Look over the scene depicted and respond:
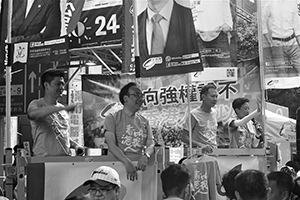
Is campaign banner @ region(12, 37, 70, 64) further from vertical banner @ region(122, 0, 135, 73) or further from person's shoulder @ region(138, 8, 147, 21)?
vertical banner @ region(122, 0, 135, 73)

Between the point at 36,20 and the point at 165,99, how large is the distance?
3341 mm

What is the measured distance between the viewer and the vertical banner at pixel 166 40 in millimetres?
6613

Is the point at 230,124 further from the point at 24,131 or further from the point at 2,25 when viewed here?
the point at 24,131

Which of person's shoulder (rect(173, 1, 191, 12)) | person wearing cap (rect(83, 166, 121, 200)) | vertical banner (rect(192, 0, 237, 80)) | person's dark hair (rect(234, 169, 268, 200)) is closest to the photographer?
person's dark hair (rect(234, 169, 268, 200))

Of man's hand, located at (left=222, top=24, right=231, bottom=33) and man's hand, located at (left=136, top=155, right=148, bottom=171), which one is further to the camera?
man's hand, located at (left=222, top=24, right=231, bottom=33)

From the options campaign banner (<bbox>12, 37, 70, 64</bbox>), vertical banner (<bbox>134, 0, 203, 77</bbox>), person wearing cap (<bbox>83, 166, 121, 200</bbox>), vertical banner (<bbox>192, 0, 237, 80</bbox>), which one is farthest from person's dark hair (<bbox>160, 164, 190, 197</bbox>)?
vertical banner (<bbox>192, 0, 237, 80</bbox>)

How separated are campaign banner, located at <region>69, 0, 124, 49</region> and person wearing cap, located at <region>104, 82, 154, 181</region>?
16.5 ft

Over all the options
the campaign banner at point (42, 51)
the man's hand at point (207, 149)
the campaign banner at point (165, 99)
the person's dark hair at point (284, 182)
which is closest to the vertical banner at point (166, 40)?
the campaign banner at point (42, 51)

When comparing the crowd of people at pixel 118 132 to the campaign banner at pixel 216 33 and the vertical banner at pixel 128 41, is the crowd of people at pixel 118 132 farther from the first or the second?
the campaign banner at pixel 216 33

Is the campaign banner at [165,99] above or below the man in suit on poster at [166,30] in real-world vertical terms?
below

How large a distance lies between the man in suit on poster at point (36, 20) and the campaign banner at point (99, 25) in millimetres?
3775

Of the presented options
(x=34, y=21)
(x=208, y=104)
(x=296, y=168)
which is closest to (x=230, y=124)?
(x=208, y=104)

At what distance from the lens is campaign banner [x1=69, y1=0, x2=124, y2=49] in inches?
436

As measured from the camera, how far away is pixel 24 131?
1352 centimetres
